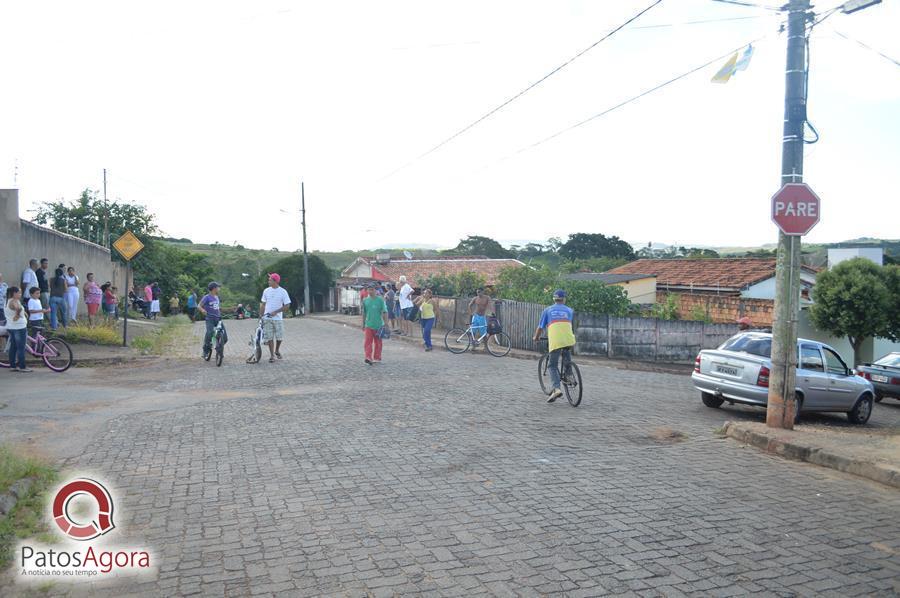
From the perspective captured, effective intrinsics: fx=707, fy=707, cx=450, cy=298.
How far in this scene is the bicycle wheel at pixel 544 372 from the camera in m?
11.9

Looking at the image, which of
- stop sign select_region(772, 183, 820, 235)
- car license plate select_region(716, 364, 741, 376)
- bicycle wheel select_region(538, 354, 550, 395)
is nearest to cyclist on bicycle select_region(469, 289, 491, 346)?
bicycle wheel select_region(538, 354, 550, 395)

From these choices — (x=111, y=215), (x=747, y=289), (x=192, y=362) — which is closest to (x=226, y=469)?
(x=192, y=362)

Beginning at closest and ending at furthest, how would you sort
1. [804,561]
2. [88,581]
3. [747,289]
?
[88,581], [804,561], [747,289]

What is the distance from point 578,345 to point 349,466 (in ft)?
49.1

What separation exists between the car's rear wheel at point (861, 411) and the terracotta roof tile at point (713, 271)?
1779 cm

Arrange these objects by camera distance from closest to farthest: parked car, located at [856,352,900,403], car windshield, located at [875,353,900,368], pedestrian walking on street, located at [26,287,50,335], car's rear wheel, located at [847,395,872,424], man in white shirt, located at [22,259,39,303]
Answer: car's rear wheel, located at [847,395,872,424] < pedestrian walking on street, located at [26,287,50,335] < man in white shirt, located at [22,259,39,303] < parked car, located at [856,352,900,403] < car windshield, located at [875,353,900,368]

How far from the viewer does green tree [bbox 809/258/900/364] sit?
2536 centimetres

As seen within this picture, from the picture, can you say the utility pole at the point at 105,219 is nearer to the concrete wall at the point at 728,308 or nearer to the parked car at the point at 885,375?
the concrete wall at the point at 728,308

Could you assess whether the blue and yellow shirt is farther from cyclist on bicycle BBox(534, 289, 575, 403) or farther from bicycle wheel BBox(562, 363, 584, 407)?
bicycle wheel BBox(562, 363, 584, 407)

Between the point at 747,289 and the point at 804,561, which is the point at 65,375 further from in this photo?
the point at 747,289

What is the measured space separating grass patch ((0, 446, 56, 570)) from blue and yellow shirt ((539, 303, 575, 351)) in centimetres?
729

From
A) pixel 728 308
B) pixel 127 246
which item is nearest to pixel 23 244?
pixel 127 246

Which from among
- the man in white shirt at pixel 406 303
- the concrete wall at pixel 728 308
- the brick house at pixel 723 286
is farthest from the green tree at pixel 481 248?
the man in white shirt at pixel 406 303

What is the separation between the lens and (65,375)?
13547mm
